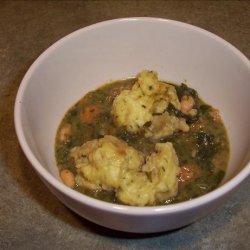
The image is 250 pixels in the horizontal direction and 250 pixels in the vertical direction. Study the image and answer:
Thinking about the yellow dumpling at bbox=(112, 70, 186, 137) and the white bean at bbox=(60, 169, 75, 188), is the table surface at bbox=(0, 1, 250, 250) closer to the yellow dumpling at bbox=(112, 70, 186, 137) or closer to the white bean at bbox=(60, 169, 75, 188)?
the white bean at bbox=(60, 169, 75, 188)

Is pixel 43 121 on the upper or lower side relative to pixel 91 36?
lower

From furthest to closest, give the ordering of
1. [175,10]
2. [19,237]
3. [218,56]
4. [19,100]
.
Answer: [175,10]
[218,56]
[19,237]
[19,100]

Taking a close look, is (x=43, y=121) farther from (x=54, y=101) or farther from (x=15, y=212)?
(x=15, y=212)

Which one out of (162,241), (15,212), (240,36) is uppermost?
(240,36)

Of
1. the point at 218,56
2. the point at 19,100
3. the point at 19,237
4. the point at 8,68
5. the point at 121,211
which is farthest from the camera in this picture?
the point at 8,68

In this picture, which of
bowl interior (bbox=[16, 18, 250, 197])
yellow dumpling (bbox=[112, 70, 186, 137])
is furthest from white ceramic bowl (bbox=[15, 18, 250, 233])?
yellow dumpling (bbox=[112, 70, 186, 137])

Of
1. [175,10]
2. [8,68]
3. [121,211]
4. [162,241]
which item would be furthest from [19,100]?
[175,10]

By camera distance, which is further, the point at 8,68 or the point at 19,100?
the point at 8,68
